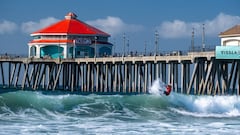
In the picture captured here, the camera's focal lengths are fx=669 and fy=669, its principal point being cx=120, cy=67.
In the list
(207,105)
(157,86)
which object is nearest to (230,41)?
(157,86)

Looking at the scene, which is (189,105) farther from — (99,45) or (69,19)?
(69,19)

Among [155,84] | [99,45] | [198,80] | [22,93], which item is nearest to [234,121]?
[198,80]

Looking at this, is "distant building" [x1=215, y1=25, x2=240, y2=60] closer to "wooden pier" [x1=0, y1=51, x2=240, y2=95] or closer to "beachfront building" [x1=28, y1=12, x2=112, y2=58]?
"wooden pier" [x1=0, y1=51, x2=240, y2=95]

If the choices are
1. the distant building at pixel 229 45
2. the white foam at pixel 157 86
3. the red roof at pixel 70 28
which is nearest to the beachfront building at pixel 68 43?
the red roof at pixel 70 28

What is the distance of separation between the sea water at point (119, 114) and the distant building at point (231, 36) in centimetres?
716

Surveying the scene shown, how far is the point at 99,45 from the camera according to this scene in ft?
309

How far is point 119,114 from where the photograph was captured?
45562 mm

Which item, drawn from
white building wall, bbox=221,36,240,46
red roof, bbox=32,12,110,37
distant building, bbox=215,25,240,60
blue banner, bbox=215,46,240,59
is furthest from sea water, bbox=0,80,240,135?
red roof, bbox=32,12,110,37

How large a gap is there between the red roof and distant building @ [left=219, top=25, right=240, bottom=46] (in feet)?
119

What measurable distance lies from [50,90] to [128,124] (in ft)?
141

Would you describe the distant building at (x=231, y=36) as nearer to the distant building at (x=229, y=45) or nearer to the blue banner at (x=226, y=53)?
the distant building at (x=229, y=45)

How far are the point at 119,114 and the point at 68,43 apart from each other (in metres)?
46.5

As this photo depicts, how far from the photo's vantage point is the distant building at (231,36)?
58.2 metres

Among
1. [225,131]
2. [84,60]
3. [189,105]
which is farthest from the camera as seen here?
[84,60]
